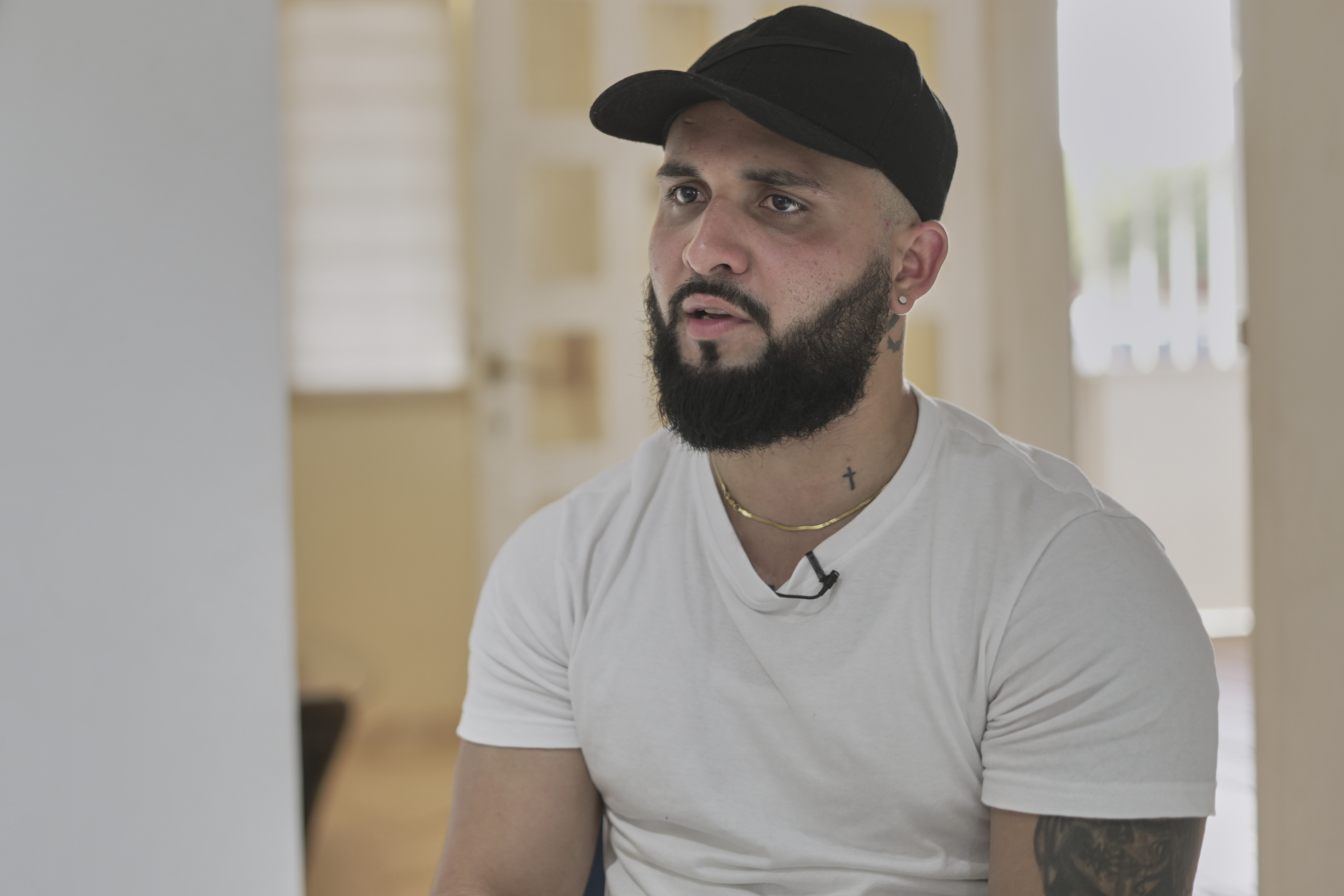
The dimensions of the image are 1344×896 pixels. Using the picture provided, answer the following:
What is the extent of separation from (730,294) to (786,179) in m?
0.13

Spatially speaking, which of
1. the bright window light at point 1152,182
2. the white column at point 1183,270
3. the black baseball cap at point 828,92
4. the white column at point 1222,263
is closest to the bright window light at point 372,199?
the black baseball cap at point 828,92

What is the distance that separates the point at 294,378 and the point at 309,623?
0.72 meters

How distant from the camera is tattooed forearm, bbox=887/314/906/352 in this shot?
1.21 m

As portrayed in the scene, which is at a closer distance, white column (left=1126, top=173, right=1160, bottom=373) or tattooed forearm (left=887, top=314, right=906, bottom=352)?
tattooed forearm (left=887, top=314, right=906, bottom=352)

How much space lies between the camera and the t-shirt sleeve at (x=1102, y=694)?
0.94m

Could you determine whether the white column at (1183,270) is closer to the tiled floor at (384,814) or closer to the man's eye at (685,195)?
the tiled floor at (384,814)

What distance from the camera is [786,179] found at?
3.68 ft

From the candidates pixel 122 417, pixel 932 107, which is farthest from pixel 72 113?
pixel 932 107

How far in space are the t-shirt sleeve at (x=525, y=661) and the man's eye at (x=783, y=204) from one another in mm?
407

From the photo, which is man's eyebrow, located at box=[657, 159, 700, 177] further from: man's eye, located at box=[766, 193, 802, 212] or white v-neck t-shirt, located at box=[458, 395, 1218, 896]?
white v-neck t-shirt, located at box=[458, 395, 1218, 896]

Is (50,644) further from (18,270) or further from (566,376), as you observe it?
(566,376)

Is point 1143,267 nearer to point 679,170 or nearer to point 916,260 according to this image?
point 916,260

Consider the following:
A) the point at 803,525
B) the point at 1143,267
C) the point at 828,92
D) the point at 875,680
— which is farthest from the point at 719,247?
the point at 1143,267

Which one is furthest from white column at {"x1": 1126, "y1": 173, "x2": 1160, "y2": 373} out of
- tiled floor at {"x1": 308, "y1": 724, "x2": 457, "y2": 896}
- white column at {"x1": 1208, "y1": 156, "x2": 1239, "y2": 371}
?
tiled floor at {"x1": 308, "y1": 724, "x2": 457, "y2": 896}
